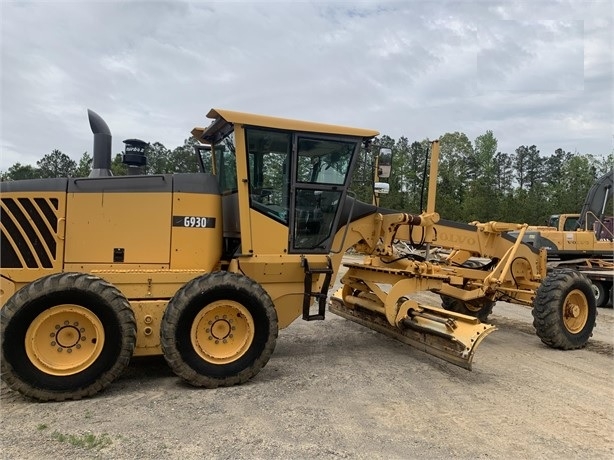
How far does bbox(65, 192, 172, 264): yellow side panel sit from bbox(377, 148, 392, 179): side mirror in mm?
2545

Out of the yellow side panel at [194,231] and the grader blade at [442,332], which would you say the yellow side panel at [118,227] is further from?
the grader blade at [442,332]

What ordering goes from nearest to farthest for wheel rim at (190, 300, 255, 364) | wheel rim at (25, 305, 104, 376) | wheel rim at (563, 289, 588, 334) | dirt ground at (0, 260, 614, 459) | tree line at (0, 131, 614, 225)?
dirt ground at (0, 260, 614, 459)
wheel rim at (25, 305, 104, 376)
wheel rim at (190, 300, 255, 364)
wheel rim at (563, 289, 588, 334)
tree line at (0, 131, 614, 225)

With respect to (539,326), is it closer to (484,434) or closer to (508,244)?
(508,244)

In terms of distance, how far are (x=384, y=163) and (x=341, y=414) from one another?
3.10 m

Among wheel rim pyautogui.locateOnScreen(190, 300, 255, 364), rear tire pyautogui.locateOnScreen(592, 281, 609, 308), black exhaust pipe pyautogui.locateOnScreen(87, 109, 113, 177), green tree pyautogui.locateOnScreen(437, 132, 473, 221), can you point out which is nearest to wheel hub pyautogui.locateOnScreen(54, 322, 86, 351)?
wheel rim pyautogui.locateOnScreen(190, 300, 255, 364)

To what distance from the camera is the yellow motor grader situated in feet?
16.2

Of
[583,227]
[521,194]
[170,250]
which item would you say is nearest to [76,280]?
[170,250]

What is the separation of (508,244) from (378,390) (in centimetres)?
420

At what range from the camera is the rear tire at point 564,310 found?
738 cm

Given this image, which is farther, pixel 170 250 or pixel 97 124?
pixel 97 124

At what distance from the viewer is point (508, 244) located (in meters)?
8.39

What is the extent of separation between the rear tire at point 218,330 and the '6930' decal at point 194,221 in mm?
758

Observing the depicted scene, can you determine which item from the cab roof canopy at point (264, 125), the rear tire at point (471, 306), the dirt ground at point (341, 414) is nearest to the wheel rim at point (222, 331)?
the dirt ground at point (341, 414)

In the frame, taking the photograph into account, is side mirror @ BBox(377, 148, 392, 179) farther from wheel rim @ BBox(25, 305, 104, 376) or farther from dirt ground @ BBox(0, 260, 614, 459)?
wheel rim @ BBox(25, 305, 104, 376)
